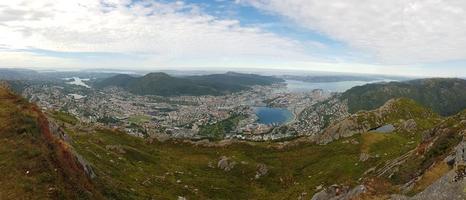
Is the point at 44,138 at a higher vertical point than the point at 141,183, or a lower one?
higher

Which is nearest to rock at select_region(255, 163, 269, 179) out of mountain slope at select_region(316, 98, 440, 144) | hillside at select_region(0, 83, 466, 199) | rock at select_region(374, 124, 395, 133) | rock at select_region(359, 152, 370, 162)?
hillside at select_region(0, 83, 466, 199)

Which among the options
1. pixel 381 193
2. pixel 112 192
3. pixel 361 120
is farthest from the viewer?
pixel 361 120

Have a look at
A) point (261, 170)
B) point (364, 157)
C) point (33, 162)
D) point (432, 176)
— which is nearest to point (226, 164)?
point (261, 170)

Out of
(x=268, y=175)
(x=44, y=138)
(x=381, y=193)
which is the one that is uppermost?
(x=44, y=138)

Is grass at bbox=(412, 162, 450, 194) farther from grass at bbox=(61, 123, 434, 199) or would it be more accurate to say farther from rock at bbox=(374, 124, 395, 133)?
rock at bbox=(374, 124, 395, 133)

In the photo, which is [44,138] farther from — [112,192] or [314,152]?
[314,152]

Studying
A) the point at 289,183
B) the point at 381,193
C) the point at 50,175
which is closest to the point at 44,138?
the point at 50,175

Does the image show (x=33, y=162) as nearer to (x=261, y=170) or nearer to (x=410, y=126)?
(x=261, y=170)

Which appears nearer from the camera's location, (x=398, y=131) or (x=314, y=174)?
(x=314, y=174)
